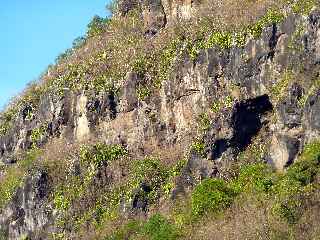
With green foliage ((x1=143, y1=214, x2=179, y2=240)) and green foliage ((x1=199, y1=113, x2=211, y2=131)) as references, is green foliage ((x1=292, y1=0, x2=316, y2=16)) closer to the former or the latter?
green foliage ((x1=199, y1=113, x2=211, y2=131))

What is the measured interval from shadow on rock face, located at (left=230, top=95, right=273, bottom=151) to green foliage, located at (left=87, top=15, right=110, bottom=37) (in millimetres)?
31321

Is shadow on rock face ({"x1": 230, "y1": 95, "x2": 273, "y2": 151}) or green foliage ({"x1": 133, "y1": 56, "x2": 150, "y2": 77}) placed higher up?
green foliage ({"x1": 133, "y1": 56, "x2": 150, "y2": 77})

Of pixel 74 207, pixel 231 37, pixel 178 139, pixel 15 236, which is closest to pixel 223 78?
pixel 231 37

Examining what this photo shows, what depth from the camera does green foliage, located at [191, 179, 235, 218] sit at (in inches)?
2163

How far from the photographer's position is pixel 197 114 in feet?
217

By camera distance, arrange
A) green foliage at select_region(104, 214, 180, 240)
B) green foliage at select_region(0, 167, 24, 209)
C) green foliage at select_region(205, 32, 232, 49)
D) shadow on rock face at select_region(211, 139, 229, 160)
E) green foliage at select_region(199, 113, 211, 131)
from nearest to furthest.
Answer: green foliage at select_region(104, 214, 180, 240), shadow on rock face at select_region(211, 139, 229, 160), green foliage at select_region(199, 113, 211, 131), green foliage at select_region(205, 32, 232, 49), green foliage at select_region(0, 167, 24, 209)

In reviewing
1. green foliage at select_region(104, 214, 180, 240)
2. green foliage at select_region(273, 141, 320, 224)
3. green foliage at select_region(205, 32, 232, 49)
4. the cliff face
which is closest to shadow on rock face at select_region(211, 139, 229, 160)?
the cliff face

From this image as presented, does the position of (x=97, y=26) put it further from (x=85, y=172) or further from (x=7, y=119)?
(x=85, y=172)

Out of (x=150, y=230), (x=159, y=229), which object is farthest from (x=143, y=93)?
(x=159, y=229)

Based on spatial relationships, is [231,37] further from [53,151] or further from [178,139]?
[53,151]

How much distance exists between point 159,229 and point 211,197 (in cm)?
480

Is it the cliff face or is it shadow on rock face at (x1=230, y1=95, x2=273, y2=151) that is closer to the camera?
the cliff face

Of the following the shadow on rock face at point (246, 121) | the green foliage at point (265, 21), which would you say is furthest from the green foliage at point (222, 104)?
the green foliage at point (265, 21)

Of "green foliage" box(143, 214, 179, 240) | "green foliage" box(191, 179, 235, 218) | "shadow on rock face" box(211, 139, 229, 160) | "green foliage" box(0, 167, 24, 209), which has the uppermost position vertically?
"green foliage" box(0, 167, 24, 209)
